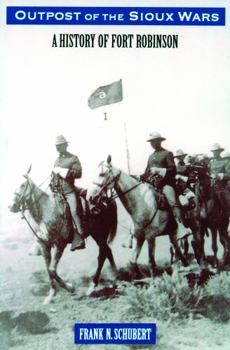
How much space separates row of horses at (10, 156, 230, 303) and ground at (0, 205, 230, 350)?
0.22ft

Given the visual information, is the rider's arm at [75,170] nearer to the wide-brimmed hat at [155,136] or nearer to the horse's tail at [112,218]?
the horse's tail at [112,218]

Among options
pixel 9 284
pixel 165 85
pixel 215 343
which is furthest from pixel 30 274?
pixel 165 85

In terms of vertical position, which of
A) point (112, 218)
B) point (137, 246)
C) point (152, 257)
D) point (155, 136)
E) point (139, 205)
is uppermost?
point (155, 136)

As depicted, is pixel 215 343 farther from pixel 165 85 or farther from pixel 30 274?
pixel 165 85

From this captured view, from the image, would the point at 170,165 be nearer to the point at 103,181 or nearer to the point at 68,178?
the point at 103,181

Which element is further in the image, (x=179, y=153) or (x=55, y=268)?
(x=179, y=153)

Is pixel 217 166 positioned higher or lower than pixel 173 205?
higher

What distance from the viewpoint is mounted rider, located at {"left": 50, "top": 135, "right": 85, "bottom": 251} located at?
4906 millimetres

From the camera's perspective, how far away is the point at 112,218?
4918mm

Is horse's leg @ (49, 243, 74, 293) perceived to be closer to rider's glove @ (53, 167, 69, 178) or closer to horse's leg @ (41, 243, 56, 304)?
horse's leg @ (41, 243, 56, 304)

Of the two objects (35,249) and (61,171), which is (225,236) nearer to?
(61,171)

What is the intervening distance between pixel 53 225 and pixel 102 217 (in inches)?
18.7

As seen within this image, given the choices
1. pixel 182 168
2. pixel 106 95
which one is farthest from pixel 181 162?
pixel 106 95

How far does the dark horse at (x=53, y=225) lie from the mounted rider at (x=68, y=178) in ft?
0.25
